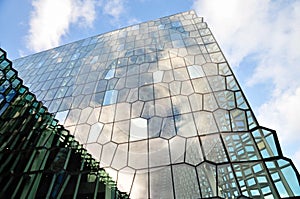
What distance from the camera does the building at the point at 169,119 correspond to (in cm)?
490

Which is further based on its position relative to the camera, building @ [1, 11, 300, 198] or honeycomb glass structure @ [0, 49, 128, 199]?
honeycomb glass structure @ [0, 49, 128, 199]

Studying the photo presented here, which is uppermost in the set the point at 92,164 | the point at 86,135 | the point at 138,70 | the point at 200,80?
the point at 138,70

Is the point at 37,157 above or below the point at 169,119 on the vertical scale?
below

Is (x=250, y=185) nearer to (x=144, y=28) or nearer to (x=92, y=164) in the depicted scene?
(x=92, y=164)

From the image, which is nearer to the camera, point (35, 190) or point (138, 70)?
point (35, 190)

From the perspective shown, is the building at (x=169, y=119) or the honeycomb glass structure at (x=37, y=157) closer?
the building at (x=169, y=119)

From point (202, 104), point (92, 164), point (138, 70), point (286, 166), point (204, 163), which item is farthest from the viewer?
point (138, 70)

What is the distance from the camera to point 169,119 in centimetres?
678

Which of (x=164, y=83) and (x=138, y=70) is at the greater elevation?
(x=138, y=70)

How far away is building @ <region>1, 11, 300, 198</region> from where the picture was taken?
4898mm

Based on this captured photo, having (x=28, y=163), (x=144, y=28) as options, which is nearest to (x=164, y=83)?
(x=28, y=163)

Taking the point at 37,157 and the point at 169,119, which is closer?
the point at 37,157

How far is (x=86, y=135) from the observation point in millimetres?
7168

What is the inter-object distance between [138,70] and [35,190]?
20.2ft
